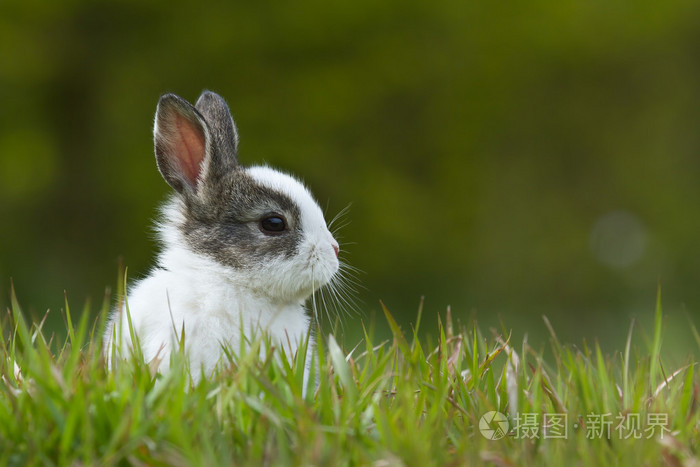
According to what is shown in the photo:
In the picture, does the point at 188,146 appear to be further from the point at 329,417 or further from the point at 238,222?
the point at 329,417

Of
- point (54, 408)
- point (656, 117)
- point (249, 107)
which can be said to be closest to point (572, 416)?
point (54, 408)

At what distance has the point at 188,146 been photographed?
477 cm

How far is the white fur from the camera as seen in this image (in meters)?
4.12

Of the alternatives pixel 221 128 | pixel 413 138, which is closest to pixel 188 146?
pixel 221 128

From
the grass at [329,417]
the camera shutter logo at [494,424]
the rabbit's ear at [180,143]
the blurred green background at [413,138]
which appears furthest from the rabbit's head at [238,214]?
the blurred green background at [413,138]

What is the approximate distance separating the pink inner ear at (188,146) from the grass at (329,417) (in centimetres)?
143

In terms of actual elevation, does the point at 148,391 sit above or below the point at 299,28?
below

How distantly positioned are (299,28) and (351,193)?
104 inches

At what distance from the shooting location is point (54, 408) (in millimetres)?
2752

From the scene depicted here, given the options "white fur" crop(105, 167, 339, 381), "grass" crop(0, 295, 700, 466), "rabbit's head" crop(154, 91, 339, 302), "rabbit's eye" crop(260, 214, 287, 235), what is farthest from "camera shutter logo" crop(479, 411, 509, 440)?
"rabbit's eye" crop(260, 214, 287, 235)

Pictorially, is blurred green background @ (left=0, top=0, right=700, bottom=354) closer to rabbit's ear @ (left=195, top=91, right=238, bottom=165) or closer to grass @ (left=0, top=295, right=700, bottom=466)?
rabbit's ear @ (left=195, top=91, right=238, bottom=165)

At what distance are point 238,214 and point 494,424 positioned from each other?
194 cm

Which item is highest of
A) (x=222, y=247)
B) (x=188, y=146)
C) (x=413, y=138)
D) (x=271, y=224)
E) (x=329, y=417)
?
(x=188, y=146)

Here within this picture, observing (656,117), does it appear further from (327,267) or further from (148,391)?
(148,391)
